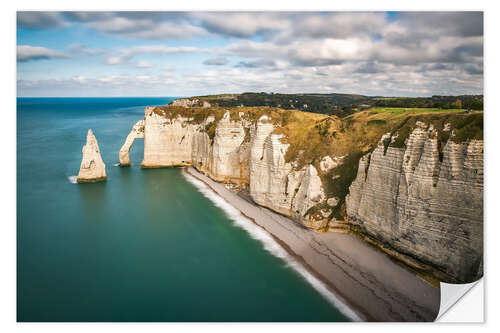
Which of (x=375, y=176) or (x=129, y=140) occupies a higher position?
(x=129, y=140)

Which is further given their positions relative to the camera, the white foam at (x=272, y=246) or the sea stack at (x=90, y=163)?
the sea stack at (x=90, y=163)

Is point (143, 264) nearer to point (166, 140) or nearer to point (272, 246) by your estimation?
point (272, 246)

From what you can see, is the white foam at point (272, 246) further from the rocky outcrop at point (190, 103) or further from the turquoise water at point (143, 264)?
the rocky outcrop at point (190, 103)

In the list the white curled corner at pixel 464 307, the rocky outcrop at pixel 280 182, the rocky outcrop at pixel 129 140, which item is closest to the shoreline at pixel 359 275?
the rocky outcrop at pixel 280 182

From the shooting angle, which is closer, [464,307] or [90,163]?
[464,307]

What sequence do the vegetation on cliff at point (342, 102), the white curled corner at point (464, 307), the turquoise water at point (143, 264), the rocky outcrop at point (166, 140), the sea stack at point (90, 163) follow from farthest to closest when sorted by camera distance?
the rocky outcrop at point (166, 140), the sea stack at point (90, 163), the vegetation on cliff at point (342, 102), the turquoise water at point (143, 264), the white curled corner at point (464, 307)

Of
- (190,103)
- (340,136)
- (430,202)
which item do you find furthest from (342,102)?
(430,202)
